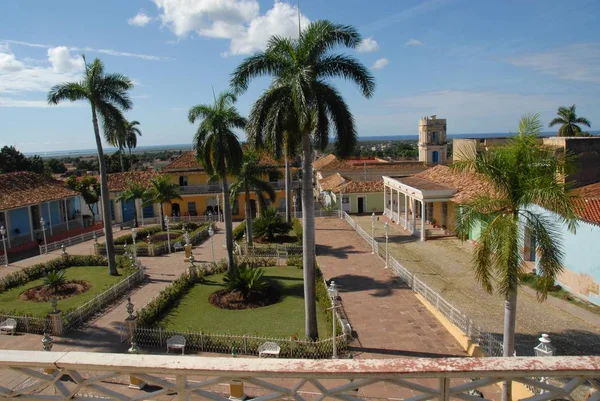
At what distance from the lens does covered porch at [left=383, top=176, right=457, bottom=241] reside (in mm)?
27641

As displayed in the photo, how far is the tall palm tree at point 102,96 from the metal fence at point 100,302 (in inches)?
110

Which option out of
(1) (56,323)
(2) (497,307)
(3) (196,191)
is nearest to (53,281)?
(1) (56,323)

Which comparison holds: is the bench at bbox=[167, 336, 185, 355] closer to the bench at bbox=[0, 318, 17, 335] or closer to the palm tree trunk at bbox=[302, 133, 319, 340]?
the palm tree trunk at bbox=[302, 133, 319, 340]

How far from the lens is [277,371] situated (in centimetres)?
Result: 261

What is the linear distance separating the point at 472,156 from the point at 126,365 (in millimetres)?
9028

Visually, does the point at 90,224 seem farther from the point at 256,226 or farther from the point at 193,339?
the point at 193,339

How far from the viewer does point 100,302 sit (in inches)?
681

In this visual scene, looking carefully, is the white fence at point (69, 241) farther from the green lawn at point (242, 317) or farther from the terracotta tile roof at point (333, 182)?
the terracotta tile roof at point (333, 182)

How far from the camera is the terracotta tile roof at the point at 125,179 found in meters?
38.5

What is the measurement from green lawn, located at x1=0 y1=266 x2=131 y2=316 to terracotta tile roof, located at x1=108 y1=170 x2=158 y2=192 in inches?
605

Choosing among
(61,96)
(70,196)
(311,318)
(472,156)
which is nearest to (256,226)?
(61,96)

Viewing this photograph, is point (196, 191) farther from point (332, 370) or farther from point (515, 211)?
point (332, 370)

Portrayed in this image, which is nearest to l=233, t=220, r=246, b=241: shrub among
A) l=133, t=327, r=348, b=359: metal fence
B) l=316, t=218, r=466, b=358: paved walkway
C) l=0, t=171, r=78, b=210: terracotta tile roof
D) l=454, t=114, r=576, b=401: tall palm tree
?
l=316, t=218, r=466, b=358: paved walkway

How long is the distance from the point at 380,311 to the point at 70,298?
1320 cm
